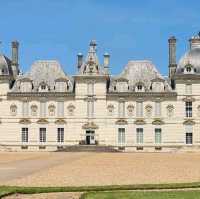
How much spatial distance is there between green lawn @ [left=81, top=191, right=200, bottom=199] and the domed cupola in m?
42.7

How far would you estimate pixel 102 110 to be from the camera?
177 ft

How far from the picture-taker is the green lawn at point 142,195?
1095 cm

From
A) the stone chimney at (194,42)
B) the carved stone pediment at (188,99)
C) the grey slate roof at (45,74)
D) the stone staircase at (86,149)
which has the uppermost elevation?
the stone chimney at (194,42)

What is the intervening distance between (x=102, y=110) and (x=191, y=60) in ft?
34.2

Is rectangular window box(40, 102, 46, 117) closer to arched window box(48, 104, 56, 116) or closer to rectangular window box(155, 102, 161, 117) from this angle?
arched window box(48, 104, 56, 116)

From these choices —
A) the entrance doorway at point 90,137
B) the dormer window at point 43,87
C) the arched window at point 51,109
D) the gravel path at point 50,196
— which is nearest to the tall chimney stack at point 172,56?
the entrance doorway at point 90,137

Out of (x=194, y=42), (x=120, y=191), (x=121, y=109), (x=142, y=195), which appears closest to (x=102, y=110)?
(x=121, y=109)

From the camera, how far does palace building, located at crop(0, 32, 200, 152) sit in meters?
53.3

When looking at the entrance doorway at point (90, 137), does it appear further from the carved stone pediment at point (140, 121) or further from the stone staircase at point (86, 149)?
the carved stone pediment at point (140, 121)

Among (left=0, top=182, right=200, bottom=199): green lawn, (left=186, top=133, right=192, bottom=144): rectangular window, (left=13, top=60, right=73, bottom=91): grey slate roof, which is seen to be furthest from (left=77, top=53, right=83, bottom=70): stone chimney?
(left=0, top=182, right=200, bottom=199): green lawn

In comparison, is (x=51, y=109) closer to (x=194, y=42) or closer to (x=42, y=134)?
(x=42, y=134)

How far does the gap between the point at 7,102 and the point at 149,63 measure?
1523 cm

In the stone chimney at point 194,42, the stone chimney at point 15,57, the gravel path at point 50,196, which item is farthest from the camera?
the stone chimney at point 15,57

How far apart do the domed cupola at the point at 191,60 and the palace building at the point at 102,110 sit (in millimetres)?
100
